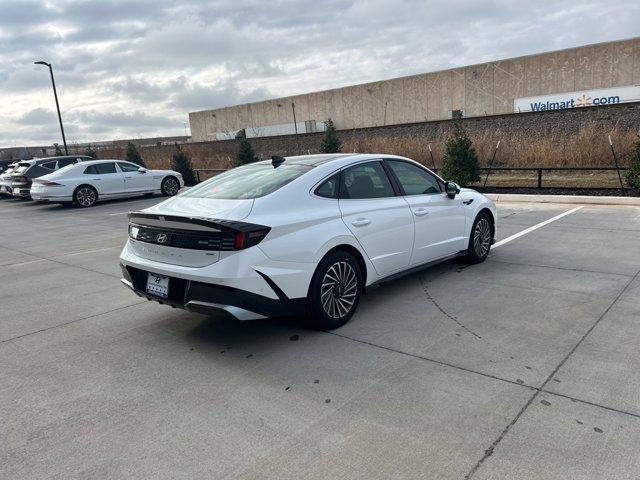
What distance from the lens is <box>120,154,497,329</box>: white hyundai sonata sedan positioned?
401 cm

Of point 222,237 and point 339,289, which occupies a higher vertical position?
point 222,237

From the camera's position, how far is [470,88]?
46.1 meters

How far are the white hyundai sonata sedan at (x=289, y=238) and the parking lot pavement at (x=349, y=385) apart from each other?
1.49 ft

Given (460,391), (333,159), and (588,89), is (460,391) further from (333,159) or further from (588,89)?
(588,89)

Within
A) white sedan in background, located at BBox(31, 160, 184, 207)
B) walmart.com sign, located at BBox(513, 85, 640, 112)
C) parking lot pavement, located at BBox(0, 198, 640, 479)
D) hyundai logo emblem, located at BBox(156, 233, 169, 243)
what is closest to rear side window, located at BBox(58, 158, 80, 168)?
white sedan in background, located at BBox(31, 160, 184, 207)

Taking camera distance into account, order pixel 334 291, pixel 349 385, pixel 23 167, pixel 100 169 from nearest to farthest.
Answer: pixel 349 385 → pixel 334 291 → pixel 100 169 → pixel 23 167

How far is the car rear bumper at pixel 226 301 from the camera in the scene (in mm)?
3961

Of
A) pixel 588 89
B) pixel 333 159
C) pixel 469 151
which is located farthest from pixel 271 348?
pixel 588 89

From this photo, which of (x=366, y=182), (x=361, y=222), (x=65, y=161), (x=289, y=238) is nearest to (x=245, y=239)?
(x=289, y=238)

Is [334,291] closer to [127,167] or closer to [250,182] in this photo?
[250,182]

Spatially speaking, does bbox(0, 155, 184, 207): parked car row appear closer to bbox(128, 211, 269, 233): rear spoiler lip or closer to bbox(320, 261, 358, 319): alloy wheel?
bbox(128, 211, 269, 233): rear spoiler lip

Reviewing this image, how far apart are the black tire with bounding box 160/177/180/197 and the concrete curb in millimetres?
11677

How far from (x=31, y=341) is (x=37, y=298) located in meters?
1.63

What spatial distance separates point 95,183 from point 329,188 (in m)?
14.6
